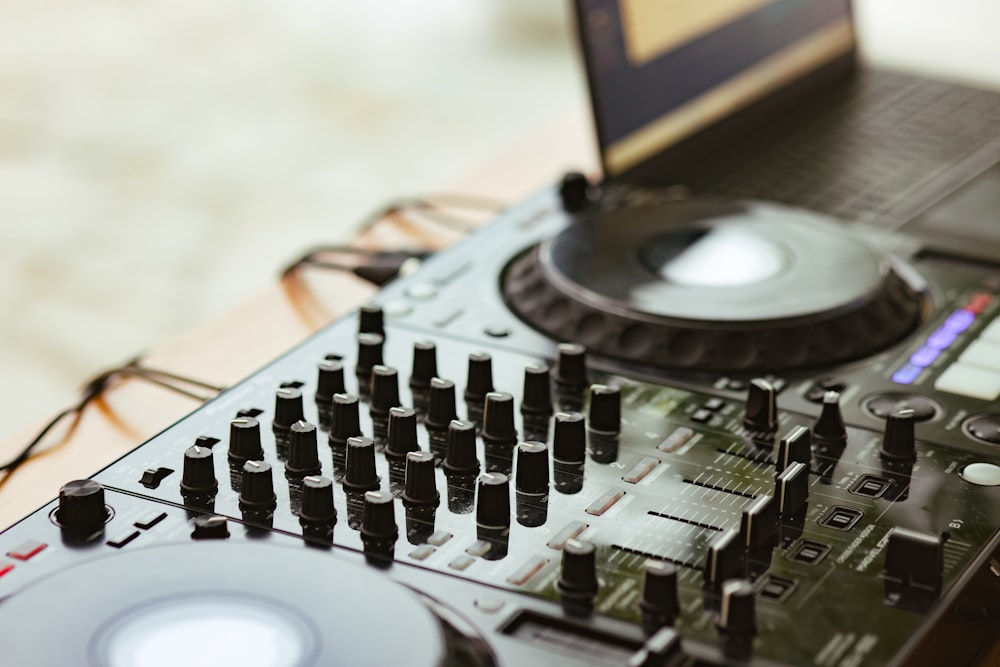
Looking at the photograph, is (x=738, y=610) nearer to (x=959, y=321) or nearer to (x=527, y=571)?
(x=527, y=571)

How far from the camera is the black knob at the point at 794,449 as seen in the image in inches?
34.1

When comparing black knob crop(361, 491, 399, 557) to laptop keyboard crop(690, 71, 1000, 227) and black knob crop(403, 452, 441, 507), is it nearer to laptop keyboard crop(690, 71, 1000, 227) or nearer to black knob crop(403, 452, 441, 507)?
black knob crop(403, 452, 441, 507)

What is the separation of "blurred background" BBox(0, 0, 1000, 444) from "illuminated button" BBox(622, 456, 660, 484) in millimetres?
1147

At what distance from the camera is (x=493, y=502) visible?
2.60 ft

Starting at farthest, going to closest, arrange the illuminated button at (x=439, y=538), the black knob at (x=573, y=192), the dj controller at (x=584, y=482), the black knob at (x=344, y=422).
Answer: the black knob at (x=573, y=192), the black knob at (x=344, y=422), the illuminated button at (x=439, y=538), the dj controller at (x=584, y=482)

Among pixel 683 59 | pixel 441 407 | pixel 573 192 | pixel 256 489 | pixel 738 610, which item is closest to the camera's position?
pixel 738 610

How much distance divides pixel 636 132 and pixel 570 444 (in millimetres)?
617

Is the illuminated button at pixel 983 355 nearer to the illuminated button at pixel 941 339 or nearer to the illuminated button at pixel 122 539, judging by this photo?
the illuminated button at pixel 941 339

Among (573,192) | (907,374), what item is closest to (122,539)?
(907,374)

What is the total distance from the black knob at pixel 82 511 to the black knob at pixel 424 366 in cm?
26

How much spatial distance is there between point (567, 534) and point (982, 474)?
0.90 feet

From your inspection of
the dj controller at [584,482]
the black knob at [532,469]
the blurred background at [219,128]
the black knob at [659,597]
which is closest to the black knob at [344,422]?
the dj controller at [584,482]

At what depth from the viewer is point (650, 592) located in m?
0.71

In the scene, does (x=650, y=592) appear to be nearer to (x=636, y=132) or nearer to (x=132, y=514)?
(x=132, y=514)
